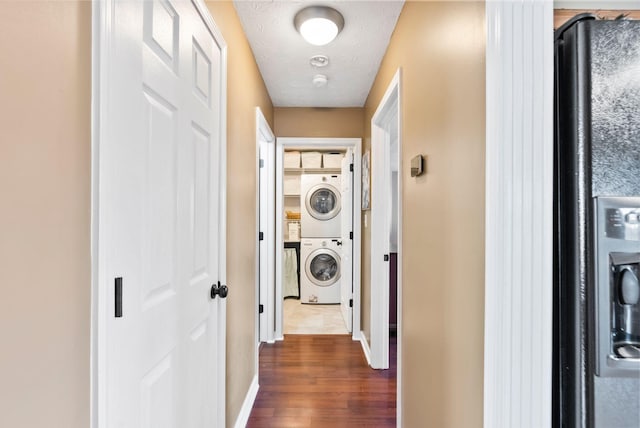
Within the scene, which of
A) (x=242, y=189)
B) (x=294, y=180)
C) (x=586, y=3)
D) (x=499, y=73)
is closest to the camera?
(x=499, y=73)

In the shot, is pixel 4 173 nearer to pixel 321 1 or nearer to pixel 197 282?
pixel 197 282

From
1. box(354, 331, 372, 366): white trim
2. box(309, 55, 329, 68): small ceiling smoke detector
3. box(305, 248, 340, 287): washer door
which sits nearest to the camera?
box(309, 55, 329, 68): small ceiling smoke detector

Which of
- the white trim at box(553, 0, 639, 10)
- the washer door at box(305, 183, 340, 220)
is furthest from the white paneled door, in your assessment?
the washer door at box(305, 183, 340, 220)

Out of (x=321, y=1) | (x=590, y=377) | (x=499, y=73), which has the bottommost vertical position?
(x=590, y=377)

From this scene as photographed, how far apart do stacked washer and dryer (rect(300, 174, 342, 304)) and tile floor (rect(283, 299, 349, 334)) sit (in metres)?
0.22

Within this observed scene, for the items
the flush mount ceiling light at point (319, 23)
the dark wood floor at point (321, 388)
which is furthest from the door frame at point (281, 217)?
the flush mount ceiling light at point (319, 23)

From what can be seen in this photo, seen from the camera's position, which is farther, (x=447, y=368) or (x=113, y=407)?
(x=447, y=368)

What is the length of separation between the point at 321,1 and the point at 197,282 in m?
1.59

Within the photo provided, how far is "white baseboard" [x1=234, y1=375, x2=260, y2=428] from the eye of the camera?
2066mm

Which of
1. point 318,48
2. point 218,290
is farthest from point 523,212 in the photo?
point 318,48

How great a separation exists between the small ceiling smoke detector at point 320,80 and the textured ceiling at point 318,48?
3 centimetres

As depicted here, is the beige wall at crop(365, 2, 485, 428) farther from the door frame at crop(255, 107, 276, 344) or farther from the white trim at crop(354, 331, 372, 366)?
the door frame at crop(255, 107, 276, 344)

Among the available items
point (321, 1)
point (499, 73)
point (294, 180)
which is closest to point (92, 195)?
point (499, 73)

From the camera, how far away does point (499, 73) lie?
0.86m
